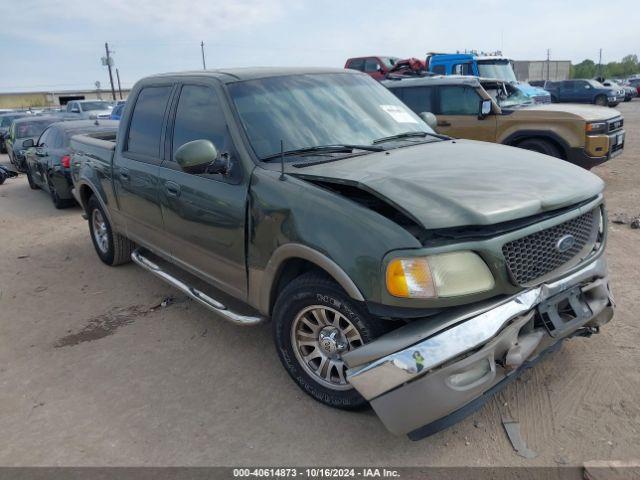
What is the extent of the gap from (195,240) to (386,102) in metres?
1.85

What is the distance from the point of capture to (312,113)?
3.64 m

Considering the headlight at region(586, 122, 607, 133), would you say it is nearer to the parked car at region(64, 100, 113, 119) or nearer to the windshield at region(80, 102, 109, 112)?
the parked car at region(64, 100, 113, 119)

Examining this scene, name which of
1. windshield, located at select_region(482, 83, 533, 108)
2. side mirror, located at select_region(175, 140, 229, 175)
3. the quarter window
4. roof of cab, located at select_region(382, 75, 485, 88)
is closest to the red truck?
windshield, located at select_region(482, 83, 533, 108)

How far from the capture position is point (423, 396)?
7.89ft

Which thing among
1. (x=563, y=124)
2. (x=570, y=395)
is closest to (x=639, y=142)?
(x=563, y=124)

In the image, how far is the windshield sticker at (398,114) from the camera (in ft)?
13.3

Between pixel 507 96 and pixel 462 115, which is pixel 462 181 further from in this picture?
pixel 507 96

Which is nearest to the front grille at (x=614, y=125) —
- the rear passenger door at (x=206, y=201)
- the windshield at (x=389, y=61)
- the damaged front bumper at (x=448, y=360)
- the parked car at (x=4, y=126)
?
the damaged front bumper at (x=448, y=360)

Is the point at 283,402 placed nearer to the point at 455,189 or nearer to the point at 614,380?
the point at 455,189

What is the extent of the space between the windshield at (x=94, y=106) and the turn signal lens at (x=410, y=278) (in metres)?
24.7

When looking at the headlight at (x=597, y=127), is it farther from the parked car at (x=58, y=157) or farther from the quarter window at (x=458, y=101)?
the parked car at (x=58, y=157)

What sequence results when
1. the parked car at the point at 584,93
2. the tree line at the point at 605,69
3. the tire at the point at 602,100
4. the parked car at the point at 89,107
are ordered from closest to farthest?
the parked car at the point at 89,107, the tire at the point at 602,100, the parked car at the point at 584,93, the tree line at the point at 605,69

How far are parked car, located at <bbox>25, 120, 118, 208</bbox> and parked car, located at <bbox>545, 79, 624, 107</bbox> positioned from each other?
79.7 ft

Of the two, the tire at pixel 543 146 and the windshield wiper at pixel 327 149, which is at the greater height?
the windshield wiper at pixel 327 149
